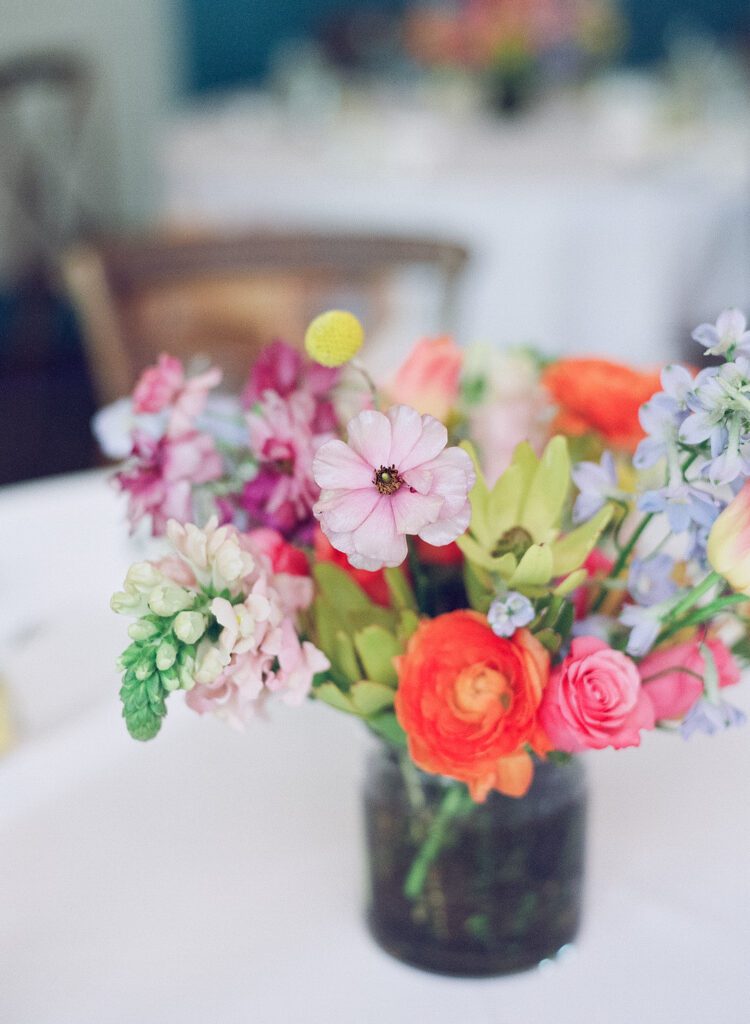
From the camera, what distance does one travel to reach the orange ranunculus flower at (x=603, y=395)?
0.58m

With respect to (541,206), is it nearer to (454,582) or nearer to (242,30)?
(454,582)

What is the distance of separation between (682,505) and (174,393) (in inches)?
9.4

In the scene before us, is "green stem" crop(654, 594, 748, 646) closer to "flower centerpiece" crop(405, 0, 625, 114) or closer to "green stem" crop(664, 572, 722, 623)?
"green stem" crop(664, 572, 722, 623)

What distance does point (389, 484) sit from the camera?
43 centimetres

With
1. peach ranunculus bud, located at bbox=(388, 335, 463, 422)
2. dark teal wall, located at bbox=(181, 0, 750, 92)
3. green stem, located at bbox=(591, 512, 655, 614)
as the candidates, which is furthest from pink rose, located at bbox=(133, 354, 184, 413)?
dark teal wall, located at bbox=(181, 0, 750, 92)

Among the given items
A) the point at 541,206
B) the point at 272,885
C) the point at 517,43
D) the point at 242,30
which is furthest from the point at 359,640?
the point at 242,30

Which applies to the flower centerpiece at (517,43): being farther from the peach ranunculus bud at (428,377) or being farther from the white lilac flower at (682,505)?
the white lilac flower at (682,505)

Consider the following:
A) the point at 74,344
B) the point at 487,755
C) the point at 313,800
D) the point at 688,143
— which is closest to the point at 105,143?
the point at 74,344

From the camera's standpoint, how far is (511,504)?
19.9 inches

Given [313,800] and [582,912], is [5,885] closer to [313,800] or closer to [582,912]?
[313,800]

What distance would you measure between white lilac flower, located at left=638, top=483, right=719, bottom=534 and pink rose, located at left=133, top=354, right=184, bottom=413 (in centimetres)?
22

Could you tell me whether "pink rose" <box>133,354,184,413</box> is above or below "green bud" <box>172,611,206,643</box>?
above

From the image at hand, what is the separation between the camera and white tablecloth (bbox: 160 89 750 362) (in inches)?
81.0

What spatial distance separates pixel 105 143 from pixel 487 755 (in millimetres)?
3466
